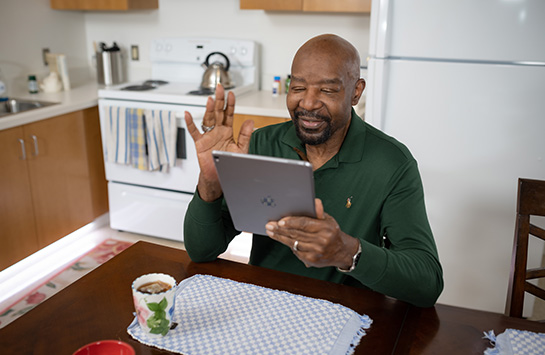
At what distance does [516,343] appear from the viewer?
96 cm

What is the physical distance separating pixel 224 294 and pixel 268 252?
0.95ft

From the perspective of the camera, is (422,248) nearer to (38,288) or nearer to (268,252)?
(268,252)

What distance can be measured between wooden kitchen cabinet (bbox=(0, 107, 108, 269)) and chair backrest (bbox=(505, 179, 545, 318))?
221 cm

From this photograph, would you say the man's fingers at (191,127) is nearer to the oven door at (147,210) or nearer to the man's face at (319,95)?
the man's face at (319,95)

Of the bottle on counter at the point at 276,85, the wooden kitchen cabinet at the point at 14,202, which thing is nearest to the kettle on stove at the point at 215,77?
the bottle on counter at the point at 276,85

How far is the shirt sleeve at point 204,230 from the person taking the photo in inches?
48.1

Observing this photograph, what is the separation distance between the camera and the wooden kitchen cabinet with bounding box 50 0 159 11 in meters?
3.12

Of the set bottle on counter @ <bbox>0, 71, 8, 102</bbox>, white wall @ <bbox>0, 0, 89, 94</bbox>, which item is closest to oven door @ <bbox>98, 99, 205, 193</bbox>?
bottle on counter @ <bbox>0, 71, 8, 102</bbox>

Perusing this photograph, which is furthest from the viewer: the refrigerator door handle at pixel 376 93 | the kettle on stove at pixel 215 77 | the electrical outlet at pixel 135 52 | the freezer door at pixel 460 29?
the electrical outlet at pixel 135 52

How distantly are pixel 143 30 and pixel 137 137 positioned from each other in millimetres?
978

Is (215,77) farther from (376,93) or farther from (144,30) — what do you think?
(376,93)

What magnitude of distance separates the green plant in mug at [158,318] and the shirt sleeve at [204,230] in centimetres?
30

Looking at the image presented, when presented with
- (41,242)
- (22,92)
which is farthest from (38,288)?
(22,92)

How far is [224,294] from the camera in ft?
3.57
